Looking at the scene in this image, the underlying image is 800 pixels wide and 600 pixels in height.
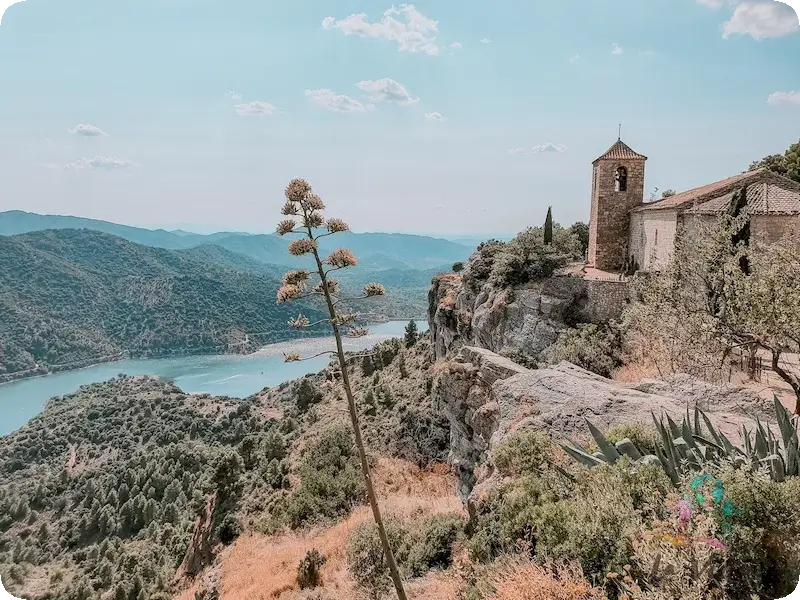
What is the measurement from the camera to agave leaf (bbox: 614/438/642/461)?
217 inches

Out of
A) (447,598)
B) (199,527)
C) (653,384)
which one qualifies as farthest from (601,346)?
(199,527)

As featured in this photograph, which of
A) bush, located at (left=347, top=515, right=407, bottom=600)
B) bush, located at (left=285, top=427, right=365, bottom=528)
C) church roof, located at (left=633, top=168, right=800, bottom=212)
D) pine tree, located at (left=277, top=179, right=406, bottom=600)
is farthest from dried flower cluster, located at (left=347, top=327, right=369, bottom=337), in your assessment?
church roof, located at (left=633, top=168, right=800, bottom=212)

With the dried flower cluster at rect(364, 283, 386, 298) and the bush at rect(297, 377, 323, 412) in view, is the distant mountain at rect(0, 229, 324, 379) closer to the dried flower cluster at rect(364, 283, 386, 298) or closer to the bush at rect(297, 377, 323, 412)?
the bush at rect(297, 377, 323, 412)

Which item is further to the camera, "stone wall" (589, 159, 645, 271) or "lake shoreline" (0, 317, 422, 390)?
"lake shoreline" (0, 317, 422, 390)

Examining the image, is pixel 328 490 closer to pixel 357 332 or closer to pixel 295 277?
pixel 357 332

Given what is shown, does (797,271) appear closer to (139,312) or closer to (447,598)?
(447,598)

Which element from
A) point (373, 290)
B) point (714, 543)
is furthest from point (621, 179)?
point (714, 543)

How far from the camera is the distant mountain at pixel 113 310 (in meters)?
129

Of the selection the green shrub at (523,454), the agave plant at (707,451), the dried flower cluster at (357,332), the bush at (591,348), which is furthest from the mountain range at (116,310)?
the agave plant at (707,451)

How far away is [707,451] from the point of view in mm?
5098

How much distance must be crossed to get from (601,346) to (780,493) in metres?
14.2

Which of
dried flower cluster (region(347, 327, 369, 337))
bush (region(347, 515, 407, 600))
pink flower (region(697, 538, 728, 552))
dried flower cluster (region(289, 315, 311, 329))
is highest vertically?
dried flower cluster (region(289, 315, 311, 329))

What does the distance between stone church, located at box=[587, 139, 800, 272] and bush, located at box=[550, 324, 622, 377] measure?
3.11m

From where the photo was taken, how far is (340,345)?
5.61 m
